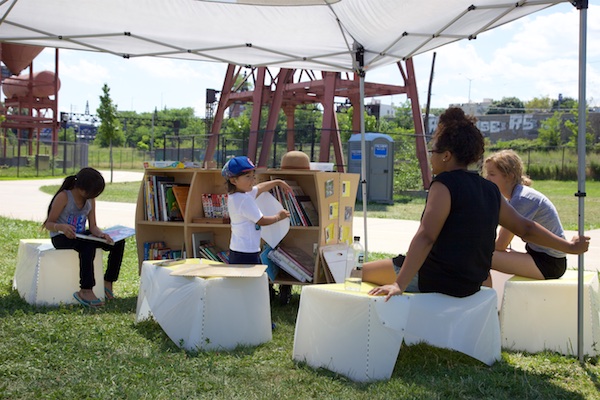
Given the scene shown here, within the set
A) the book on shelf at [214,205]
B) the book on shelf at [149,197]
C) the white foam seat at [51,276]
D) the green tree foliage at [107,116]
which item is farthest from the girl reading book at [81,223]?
the green tree foliage at [107,116]

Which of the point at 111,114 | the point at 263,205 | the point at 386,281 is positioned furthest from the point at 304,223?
the point at 111,114

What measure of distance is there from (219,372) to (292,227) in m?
2.67

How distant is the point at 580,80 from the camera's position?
4.84 m

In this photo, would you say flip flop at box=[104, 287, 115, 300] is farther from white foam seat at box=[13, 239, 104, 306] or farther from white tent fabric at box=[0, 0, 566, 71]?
white tent fabric at box=[0, 0, 566, 71]

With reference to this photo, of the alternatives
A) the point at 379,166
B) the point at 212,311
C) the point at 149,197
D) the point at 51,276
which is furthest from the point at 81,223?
the point at 379,166

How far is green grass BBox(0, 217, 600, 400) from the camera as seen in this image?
12.9ft

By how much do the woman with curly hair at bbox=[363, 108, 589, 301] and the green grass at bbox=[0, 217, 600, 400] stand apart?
0.49 metres

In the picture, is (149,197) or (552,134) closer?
(149,197)

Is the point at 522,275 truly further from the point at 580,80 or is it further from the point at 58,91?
the point at 58,91

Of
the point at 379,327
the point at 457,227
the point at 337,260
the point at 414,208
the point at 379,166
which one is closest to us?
the point at 379,327

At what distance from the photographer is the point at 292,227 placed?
6.82m

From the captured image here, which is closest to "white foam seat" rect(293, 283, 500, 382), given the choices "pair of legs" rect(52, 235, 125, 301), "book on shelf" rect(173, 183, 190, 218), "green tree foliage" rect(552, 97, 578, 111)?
"pair of legs" rect(52, 235, 125, 301)

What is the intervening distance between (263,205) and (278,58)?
8.29 feet

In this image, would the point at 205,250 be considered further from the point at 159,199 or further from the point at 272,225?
the point at 272,225
